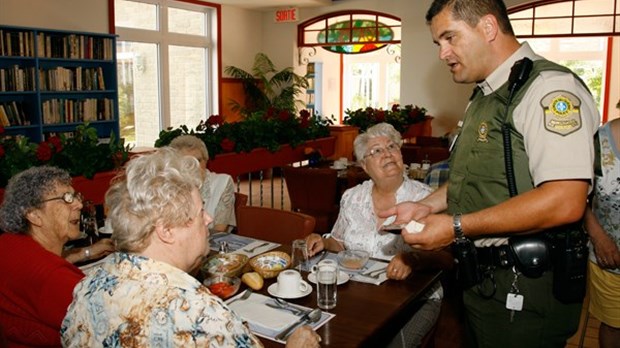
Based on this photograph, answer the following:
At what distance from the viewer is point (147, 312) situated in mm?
1243

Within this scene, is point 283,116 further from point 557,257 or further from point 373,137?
point 557,257

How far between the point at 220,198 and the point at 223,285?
55.0 inches

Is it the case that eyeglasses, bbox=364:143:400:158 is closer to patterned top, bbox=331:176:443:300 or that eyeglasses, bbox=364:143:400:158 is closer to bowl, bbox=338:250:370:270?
patterned top, bbox=331:176:443:300

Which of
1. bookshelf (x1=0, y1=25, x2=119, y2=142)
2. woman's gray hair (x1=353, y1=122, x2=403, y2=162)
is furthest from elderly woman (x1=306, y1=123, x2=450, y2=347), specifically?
bookshelf (x1=0, y1=25, x2=119, y2=142)

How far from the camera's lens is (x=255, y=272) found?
87.4 inches

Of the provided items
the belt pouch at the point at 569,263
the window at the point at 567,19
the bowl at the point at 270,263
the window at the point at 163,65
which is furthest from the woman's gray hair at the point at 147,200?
the window at the point at 567,19

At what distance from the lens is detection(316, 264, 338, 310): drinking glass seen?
1.92 metres

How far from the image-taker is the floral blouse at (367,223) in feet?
8.91

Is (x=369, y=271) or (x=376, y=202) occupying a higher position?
(x=376, y=202)

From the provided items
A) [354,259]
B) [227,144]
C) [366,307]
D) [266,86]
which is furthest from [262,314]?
[266,86]

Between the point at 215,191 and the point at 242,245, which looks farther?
the point at 215,191

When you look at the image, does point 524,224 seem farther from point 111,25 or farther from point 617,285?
point 111,25

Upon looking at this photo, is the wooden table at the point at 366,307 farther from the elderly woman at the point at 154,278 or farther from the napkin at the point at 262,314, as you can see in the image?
the elderly woman at the point at 154,278

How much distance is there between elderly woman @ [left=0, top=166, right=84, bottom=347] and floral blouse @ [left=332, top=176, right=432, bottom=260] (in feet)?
4.38
